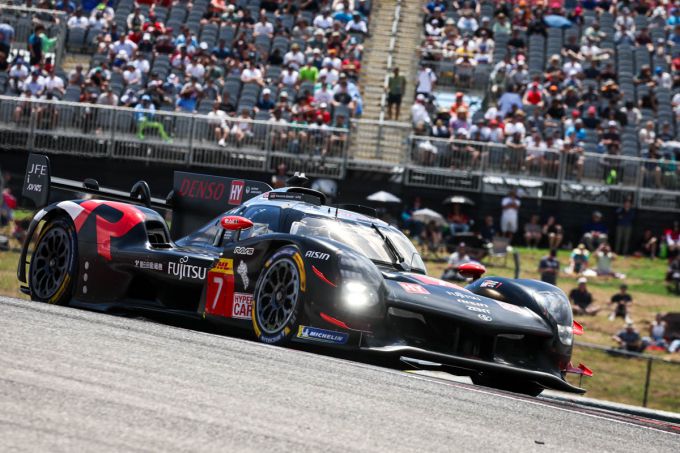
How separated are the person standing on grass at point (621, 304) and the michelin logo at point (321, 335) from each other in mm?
10993

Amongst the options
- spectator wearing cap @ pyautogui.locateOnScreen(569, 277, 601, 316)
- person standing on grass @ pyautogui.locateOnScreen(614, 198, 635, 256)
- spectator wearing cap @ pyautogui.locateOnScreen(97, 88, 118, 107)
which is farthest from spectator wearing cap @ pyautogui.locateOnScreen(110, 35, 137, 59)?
spectator wearing cap @ pyautogui.locateOnScreen(569, 277, 601, 316)

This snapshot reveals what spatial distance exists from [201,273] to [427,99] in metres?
16.8

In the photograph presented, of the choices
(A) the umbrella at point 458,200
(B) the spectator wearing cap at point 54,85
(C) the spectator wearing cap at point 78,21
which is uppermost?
(C) the spectator wearing cap at point 78,21

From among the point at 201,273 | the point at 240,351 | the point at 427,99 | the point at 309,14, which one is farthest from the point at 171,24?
the point at 240,351

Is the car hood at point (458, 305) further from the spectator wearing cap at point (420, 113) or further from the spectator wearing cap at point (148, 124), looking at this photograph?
the spectator wearing cap at point (420, 113)

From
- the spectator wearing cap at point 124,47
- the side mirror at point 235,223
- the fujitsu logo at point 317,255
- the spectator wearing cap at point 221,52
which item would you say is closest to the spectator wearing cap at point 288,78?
the spectator wearing cap at point 221,52

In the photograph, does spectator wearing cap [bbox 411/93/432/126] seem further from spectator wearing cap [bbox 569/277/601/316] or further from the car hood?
the car hood

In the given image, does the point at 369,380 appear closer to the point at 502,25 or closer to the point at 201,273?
the point at 201,273

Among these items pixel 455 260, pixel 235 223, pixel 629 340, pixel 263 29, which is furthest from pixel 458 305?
pixel 263 29

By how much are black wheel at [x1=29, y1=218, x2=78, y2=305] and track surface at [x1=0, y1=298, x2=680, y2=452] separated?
309cm

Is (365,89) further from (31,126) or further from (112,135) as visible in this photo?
(31,126)

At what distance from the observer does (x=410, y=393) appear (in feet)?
21.1

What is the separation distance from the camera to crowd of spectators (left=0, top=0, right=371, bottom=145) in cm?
2470

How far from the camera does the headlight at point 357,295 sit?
28.0ft
